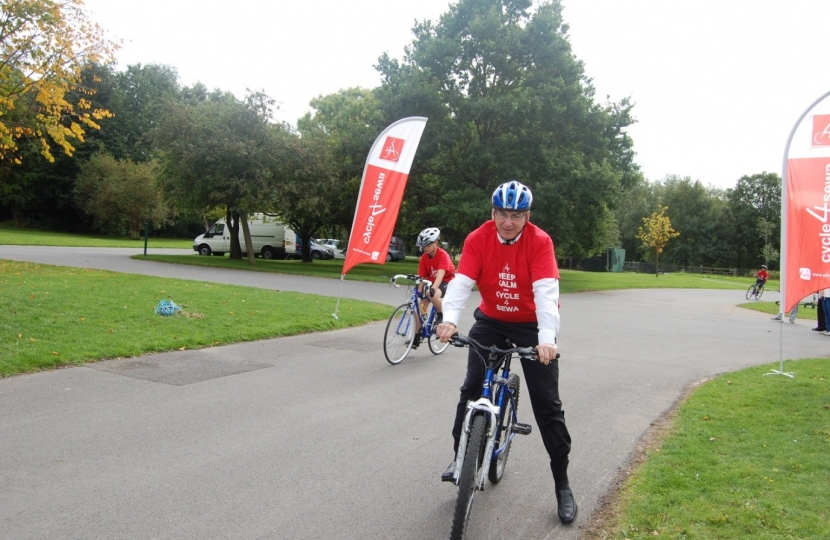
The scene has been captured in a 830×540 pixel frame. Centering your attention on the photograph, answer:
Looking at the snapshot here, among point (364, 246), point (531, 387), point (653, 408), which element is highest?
point (364, 246)

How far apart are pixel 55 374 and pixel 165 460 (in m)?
3.21

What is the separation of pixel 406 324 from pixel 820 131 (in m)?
6.21

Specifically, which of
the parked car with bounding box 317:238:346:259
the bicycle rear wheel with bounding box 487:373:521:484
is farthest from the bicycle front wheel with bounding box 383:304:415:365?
the parked car with bounding box 317:238:346:259

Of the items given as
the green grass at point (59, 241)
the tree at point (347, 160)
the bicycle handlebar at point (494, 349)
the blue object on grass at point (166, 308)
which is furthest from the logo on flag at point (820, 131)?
the green grass at point (59, 241)

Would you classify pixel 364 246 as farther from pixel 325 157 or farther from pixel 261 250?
pixel 261 250

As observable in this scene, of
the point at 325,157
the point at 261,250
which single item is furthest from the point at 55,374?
the point at 261,250

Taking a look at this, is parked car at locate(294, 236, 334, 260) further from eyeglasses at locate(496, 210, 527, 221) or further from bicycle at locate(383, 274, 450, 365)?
eyeglasses at locate(496, 210, 527, 221)

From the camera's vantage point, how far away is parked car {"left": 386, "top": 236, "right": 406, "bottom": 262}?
45469 millimetres

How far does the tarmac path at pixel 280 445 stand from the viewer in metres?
3.77

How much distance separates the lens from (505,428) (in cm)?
433

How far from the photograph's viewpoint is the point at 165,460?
182 inches

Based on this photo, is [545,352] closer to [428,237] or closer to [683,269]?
[428,237]

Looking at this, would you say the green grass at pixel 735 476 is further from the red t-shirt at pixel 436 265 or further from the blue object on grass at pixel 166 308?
the blue object on grass at pixel 166 308

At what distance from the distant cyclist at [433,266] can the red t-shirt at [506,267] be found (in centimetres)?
421
